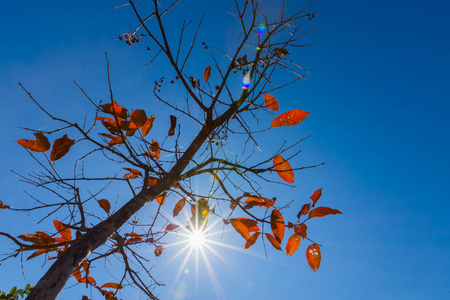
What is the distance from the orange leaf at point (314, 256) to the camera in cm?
202

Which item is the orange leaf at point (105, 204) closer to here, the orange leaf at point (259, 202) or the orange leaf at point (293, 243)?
the orange leaf at point (259, 202)

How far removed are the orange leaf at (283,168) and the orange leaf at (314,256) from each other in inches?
21.7

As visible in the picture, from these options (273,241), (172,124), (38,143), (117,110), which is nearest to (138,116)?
(117,110)

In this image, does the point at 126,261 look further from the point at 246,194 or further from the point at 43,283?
the point at 246,194

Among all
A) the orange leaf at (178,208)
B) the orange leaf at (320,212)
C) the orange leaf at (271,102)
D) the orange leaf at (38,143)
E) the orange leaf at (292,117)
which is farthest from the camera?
the orange leaf at (178,208)

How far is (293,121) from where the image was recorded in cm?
221

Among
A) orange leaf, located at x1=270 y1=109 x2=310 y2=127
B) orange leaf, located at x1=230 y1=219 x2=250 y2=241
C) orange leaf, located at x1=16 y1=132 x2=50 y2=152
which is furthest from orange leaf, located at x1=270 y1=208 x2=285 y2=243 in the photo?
orange leaf, located at x1=16 y1=132 x2=50 y2=152

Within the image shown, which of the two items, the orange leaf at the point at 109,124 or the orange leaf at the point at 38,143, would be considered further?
the orange leaf at the point at 109,124

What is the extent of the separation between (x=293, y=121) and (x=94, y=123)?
1.60 metres

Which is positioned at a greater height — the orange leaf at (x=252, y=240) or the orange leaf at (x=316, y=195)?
the orange leaf at (x=316, y=195)

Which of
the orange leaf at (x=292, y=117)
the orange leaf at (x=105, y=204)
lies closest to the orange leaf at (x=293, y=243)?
the orange leaf at (x=292, y=117)

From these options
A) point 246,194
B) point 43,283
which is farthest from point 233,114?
point 43,283

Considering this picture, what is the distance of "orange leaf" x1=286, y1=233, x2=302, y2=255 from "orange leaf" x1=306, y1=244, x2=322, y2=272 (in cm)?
10

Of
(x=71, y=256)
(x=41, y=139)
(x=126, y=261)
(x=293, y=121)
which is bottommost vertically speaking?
(x=71, y=256)
